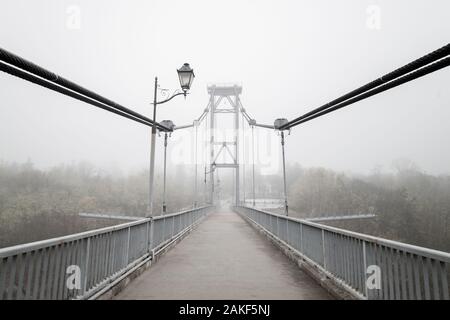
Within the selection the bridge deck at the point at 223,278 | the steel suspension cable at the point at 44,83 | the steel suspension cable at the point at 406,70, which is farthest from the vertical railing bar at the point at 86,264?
the steel suspension cable at the point at 406,70

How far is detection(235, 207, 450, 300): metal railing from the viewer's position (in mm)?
2489

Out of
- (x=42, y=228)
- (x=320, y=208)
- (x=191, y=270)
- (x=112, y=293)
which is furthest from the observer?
(x=320, y=208)

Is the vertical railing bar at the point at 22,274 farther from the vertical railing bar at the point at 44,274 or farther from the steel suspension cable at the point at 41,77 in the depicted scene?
the steel suspension cable at the point at 41,77

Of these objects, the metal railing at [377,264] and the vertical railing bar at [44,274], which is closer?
the metal railing at [377,264]

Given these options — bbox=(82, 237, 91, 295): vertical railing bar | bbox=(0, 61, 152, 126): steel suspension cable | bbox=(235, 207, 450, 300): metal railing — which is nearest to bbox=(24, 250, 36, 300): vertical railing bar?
bbox=(82, 237, 91, 295): vertical railing bar

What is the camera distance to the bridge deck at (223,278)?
422cm

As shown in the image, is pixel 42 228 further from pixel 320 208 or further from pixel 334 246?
pixel 320 208

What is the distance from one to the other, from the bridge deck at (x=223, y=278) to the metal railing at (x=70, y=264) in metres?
0.47

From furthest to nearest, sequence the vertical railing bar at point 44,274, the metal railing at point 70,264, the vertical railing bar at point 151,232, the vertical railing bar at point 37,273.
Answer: the vertical railing bar at point 151,232, the vertical railing bar at point 44,274, the vertical railing bar at point 37,273, the metal railing at point 70,264
